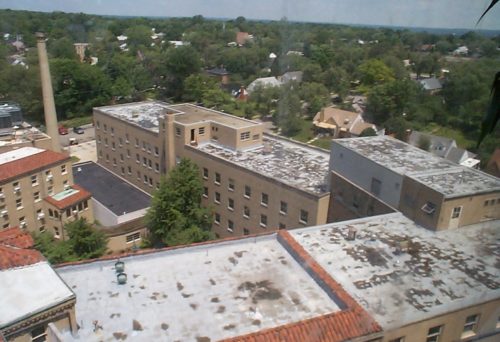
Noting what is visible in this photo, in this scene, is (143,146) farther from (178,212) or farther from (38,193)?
(178,212)

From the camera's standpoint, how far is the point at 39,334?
7.48ft

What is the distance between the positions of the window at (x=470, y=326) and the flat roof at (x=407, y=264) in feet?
0.32

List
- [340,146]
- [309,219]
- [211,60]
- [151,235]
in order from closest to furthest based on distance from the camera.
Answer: [340,146] → [309,219] → [151,235] → [211,60]

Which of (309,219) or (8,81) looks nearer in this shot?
(309,219)

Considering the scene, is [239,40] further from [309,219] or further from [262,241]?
[262,241]

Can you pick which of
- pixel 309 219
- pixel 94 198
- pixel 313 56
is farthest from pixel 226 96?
pixel 309 219

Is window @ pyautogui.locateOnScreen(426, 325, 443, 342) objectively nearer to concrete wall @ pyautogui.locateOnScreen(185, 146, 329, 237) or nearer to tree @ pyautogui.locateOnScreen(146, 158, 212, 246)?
concrete wall @ pyautogui.locateOnScreen(185, 146, 329, 237)

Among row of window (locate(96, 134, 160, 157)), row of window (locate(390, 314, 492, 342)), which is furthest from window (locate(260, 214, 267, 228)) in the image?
row of window (locate(390, 314, 492, 342))

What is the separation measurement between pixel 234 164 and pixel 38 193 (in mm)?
3071

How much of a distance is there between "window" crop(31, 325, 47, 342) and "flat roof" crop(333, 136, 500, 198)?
2.94 metres

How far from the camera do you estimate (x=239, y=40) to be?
72.5ft

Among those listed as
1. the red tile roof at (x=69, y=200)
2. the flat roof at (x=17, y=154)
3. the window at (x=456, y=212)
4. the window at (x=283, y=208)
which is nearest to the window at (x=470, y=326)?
the window at (x=456, y=212)

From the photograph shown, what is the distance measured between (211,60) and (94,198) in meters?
14.5

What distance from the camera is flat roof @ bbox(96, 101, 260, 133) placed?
7.52 meters
